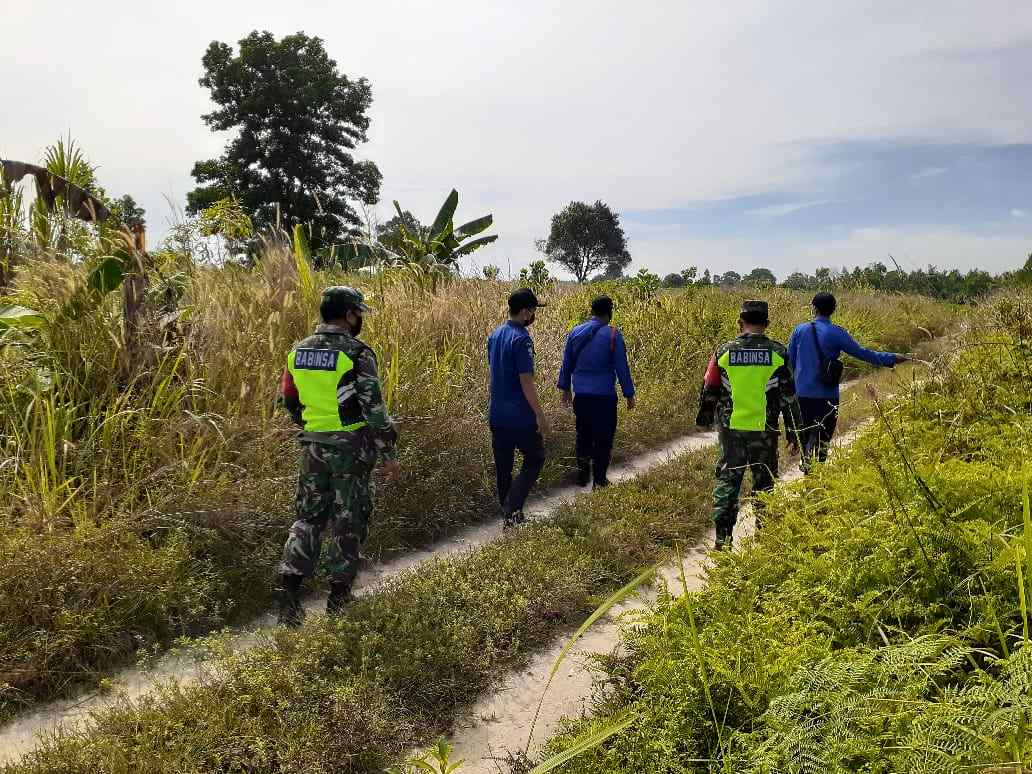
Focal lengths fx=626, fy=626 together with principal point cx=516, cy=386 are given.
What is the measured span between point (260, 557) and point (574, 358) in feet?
11.3

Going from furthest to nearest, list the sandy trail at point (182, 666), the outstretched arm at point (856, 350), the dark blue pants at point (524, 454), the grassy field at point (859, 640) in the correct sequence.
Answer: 1. the outstretched arm at point (856, 350)
2. the dark blue pants at point (524, 454)
3. the sandy trail at point (182, 666)
4. the grassy field at point (859, 640)

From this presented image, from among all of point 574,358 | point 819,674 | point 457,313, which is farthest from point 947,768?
point 457,313

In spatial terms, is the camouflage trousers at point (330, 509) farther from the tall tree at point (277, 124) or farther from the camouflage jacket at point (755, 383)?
the tall tree at point (277, 124)

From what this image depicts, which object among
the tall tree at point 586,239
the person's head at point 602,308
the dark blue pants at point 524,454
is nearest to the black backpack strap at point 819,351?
the person's head at point 602,308

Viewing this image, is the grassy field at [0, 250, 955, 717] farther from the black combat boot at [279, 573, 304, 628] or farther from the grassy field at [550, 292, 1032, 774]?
the grassy field at [550, 292, 1032, 774]

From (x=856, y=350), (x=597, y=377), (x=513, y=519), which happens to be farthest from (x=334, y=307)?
(x=856, y=350)

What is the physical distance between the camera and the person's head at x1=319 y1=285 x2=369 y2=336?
395 cm

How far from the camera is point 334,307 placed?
3957mm

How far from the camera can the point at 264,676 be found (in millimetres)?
2973

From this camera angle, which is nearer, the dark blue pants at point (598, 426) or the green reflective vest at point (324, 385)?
the green reflective vest at point (324, 385)

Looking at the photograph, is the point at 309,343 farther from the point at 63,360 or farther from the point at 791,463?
the point at 791,463

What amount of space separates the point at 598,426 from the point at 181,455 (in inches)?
149

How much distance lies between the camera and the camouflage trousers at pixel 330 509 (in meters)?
3.97

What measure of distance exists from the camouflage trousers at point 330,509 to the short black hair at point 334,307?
2.72ft
